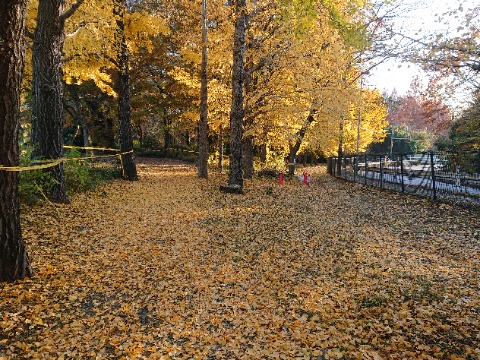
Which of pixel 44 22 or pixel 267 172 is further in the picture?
pixel 267 172

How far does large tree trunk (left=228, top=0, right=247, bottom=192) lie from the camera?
437 inches

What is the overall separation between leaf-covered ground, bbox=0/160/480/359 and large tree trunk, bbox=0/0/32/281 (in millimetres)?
328

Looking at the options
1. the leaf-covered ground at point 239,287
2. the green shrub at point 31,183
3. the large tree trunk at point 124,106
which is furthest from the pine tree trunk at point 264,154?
the green shrub at point 31,183

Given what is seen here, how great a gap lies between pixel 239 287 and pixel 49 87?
20.0 ft

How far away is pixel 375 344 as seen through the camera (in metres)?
3.47

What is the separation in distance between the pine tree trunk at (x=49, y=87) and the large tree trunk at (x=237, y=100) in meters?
5.37

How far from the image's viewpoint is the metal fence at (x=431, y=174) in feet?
30.2

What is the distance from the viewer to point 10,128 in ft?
13.2

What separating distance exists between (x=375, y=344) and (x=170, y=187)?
999 centimetres

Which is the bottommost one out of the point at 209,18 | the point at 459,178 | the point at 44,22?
the point at 459,178

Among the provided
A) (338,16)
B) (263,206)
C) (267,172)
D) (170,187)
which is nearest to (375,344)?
(338,16)

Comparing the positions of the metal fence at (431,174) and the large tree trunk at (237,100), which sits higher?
the large tree trunk at (237,100)

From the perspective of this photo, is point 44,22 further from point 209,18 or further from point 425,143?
point 425,143

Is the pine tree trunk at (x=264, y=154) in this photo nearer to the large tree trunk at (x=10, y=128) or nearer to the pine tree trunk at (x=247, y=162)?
the pine tree trunk at (x=247, y=162)
